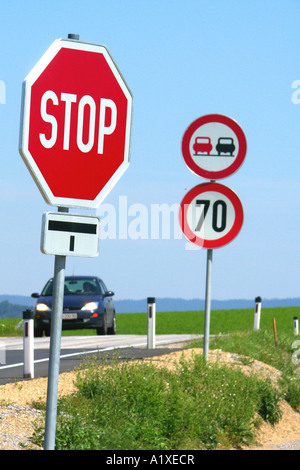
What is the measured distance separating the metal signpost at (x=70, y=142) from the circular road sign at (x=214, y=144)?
5480mm

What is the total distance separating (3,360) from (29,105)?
11.9 m

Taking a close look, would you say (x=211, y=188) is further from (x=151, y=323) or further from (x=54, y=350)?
(x=151, y=323)

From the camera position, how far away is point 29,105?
4.80m

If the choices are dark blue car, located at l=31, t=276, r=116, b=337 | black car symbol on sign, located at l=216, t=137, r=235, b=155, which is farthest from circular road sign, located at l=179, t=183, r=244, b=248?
dark blue car, located at l=31, t=276, r=116, b=337

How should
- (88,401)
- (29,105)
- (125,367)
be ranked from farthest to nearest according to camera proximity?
(125,367)
(88,401)
(29,105)

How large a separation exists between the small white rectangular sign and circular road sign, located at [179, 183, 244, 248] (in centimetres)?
539

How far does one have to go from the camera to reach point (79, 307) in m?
23.1

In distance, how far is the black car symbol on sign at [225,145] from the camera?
416 inches

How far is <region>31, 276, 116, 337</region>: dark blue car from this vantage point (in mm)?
23062

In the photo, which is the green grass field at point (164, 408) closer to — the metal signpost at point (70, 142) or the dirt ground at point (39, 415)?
the dirt ground at point (39, 415)

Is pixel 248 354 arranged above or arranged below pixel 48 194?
below
